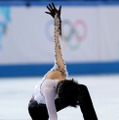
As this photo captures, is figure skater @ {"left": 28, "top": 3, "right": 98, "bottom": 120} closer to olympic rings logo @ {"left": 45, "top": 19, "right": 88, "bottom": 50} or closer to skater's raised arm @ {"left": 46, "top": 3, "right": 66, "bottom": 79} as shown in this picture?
skater's raised arm @ {"left": 46, "top": 3, "right": 66, "bottom": 79}

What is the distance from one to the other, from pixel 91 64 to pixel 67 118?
17.9 feet

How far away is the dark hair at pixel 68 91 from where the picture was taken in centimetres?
322

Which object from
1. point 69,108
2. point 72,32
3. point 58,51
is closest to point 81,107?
point 58,51

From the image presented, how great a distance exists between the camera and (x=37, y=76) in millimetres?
9695

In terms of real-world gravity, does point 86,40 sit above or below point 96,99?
above

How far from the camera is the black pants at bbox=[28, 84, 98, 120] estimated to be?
3.37 m

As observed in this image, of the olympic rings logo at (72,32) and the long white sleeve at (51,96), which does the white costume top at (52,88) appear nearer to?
the long white sleeve at (51,96)

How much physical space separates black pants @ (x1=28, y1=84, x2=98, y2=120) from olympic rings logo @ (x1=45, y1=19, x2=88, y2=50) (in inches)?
234

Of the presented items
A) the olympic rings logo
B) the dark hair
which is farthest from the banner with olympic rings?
the dark hair

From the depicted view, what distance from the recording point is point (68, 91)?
321 cm

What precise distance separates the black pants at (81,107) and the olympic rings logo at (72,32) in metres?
5.94

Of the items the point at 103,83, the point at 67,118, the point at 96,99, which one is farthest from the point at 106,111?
the point at 103,83

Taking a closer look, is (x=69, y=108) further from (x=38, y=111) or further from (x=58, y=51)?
(x=58, y=51)

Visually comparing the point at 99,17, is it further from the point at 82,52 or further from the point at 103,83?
the point at 103,83
